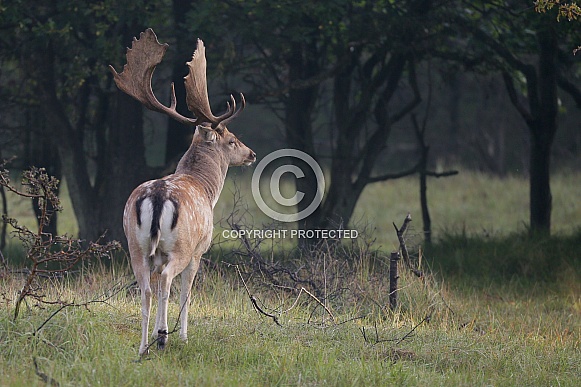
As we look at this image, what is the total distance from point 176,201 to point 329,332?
1.75 meters

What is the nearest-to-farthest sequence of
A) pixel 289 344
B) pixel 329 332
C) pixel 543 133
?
pixel 289 344 < pixel 329 332 < pixel 543 133

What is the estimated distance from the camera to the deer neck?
23.9ft

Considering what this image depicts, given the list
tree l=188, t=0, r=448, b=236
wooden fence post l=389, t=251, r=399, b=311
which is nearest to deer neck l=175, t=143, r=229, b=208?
wooden fence post l=389, t=251, r=399, b=311

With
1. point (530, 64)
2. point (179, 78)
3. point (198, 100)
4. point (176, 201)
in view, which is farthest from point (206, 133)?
point (530, 64)

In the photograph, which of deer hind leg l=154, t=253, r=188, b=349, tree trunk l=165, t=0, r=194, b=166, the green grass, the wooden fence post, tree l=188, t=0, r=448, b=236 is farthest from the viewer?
tree trunk l=165, t=0, r=194, b=166

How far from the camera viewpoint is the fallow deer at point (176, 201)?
5785 millimetres

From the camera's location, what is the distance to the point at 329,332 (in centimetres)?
679

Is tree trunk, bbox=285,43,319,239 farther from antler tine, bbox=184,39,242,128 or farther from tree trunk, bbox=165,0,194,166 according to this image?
antler tine, bbox=184,39,242,128

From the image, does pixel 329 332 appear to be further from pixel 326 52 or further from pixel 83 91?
pixel 83 91

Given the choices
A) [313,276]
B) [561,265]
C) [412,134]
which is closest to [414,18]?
[561,265]

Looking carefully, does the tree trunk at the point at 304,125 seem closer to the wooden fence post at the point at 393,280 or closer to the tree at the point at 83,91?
the tree at the point at 83,91

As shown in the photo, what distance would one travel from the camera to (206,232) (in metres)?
6.52

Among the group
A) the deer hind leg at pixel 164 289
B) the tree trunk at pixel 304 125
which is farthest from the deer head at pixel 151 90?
the tree trunk at pixel 304 125

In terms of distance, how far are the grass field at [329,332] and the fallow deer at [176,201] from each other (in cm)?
39
